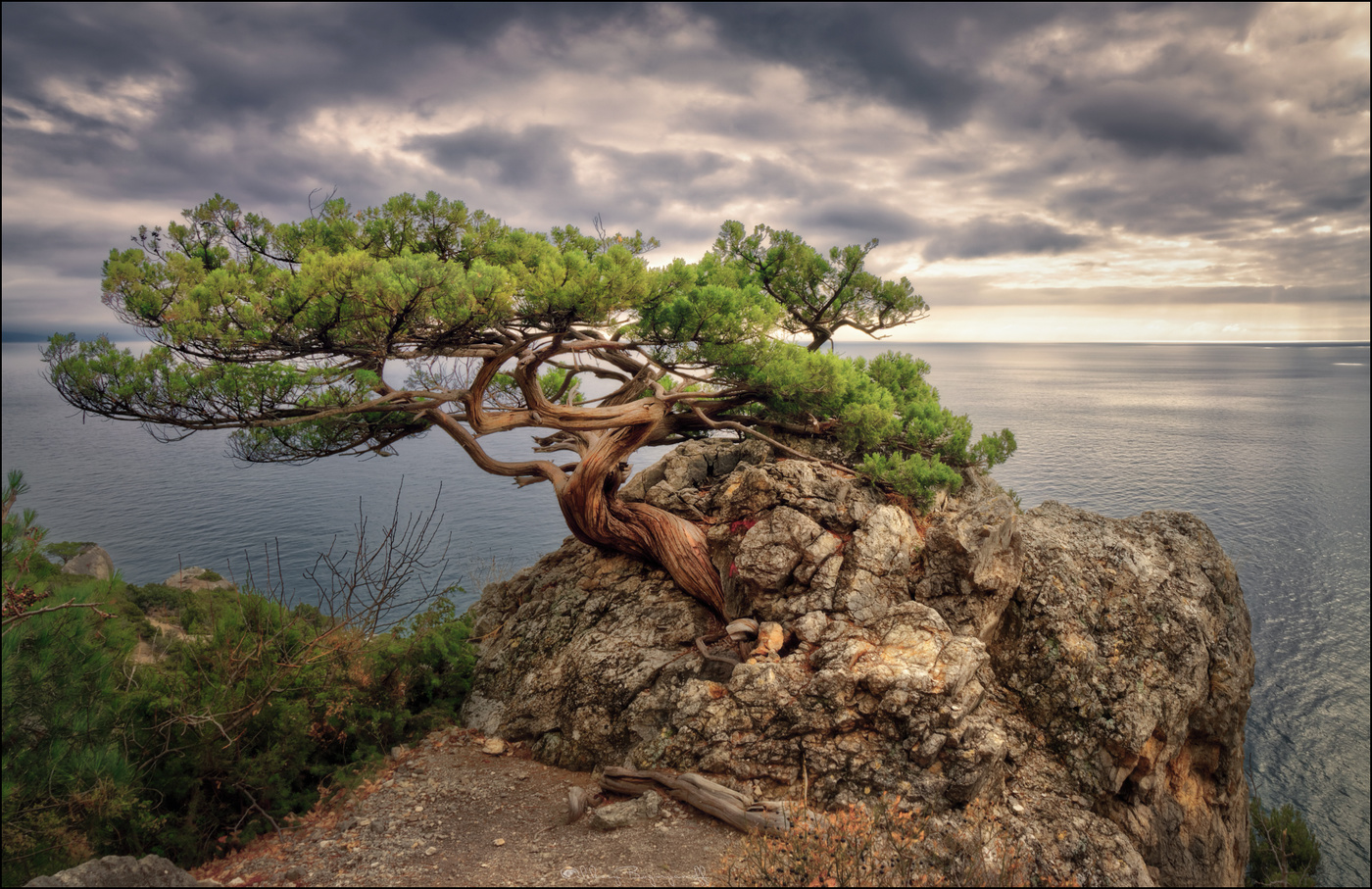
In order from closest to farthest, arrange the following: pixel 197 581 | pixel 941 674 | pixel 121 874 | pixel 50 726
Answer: pixel 121 874, pixel 50 726, pixel 941 674, pixel 197 581

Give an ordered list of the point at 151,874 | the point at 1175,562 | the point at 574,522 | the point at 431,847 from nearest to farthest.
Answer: the point at 151,874
the point at 431,847
the point at 1175,562
the point at 574,522

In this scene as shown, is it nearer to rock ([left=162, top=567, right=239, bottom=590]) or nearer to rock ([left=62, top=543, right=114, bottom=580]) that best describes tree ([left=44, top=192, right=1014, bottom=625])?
rock ([left=162, top=567, right=239, bottom=590])

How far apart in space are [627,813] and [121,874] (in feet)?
12.4

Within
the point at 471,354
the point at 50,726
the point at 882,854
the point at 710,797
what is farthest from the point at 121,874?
the point at 471,354

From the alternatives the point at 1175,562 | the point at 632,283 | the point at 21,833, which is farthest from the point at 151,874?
the point at 1175,562

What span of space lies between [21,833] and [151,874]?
3.50 feet

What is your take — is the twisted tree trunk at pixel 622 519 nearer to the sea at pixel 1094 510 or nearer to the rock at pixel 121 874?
the sea at pixel 1094 510

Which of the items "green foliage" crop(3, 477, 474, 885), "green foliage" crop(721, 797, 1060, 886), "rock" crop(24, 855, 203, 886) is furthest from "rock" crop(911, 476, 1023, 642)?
"rock" crop(24, 855, 203, 886)

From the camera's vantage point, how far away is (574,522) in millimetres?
10203

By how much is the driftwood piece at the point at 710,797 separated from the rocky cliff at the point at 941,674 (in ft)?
0.88

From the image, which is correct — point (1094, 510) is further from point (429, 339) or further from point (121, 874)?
point (121, 874)

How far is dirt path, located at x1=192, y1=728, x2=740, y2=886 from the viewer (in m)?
5.19

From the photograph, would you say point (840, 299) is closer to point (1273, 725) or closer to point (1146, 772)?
point (1146, 772)

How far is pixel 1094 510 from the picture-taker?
977 inches
